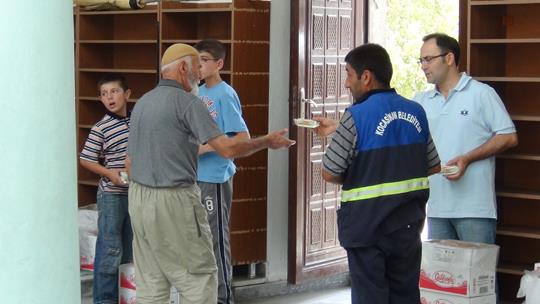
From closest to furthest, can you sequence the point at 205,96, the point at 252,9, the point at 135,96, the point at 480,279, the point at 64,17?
the point at 64,17, the point at 480,279, the point at 205,96, the point at 252,9, the point at 135,96

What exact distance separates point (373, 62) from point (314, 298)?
319 cm

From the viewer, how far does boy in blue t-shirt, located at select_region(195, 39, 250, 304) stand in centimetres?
567

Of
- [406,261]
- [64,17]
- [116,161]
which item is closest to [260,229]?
[116,161]

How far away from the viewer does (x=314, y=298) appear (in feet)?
22.8

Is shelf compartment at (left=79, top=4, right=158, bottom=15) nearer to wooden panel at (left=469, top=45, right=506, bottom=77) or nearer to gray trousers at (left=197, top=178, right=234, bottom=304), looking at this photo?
gray trousers at (left=197, top=178, right=234, bottom=304)

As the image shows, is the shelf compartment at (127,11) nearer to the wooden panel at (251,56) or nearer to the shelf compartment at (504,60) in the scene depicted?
the wooden panel at (251,56)

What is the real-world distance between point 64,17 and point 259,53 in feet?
15.9

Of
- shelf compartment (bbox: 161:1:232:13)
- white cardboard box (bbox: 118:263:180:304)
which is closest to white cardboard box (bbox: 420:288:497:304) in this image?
white cardboard box (bbox: 118:263:180:304)

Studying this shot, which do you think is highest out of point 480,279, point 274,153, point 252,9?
point 252,9

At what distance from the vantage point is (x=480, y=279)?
5.17 meters

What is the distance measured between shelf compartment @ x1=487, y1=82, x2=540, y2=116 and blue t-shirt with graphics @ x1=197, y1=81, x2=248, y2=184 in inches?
59.5

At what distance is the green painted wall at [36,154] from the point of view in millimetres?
1838

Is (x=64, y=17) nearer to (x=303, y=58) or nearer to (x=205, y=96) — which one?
(x=205, y=96)

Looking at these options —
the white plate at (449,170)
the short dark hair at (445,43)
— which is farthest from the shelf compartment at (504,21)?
the white plate at (449,170)
